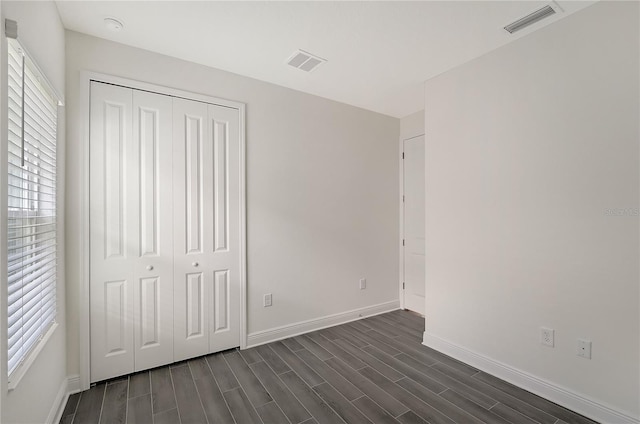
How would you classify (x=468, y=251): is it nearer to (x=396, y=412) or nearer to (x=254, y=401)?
(x=396, y=412)

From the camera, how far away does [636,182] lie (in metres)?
1.76

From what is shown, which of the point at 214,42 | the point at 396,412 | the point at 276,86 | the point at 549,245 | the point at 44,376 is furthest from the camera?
the point at 276,86

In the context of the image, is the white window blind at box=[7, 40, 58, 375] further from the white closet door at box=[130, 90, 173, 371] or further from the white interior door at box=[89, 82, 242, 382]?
the white closet door at box=[130, 90, 173, 371]

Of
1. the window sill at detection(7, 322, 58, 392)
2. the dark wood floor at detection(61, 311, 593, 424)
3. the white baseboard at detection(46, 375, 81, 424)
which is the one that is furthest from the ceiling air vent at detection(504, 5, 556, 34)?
the white baseboard at detection(46, 375, 81, 424)

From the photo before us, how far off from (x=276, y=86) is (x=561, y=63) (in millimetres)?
2377

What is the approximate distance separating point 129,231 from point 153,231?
17cm

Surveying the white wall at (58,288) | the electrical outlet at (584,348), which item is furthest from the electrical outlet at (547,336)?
the white wall at (58,288)

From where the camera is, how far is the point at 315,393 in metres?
2.17

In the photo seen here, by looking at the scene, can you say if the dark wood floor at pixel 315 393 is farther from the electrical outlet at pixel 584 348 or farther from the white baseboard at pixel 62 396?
the electrical outlet at pixel 584 348

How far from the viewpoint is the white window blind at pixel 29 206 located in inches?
51.8

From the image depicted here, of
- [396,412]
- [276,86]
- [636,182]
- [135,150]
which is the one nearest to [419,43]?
[276,86]

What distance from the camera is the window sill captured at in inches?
49.1

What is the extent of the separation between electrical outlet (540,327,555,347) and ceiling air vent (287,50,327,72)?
2.72 metres

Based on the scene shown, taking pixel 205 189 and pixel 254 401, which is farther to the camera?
pixel 205 189
